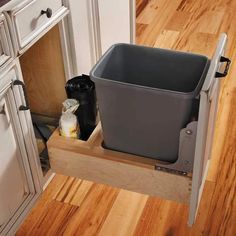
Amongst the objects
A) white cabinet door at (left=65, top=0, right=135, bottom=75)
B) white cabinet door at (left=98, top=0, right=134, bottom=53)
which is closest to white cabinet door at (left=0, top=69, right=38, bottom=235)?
white cabinet door at (left=65, top=0, right=135, bottom=75)

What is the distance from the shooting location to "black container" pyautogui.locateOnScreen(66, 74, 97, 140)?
1.46 metres

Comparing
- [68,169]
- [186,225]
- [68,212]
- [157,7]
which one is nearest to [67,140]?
[68,169]

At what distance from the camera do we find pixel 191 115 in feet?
4.15

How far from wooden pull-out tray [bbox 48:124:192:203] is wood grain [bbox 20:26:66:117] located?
0.19 meters

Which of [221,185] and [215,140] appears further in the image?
[215,140]

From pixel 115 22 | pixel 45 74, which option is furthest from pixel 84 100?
pixel 115 22

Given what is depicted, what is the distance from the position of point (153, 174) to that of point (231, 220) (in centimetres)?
32

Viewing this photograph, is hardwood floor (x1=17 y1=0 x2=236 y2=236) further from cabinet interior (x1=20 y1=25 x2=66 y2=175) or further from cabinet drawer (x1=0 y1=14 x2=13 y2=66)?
cabinet drawer (x1=0 y1=14 x2=13 y2=66)

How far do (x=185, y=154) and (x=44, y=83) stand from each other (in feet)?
1.94

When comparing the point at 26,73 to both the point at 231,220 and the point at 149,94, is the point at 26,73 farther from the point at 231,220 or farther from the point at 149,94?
the point at 231,220

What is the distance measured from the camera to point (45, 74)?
155 cm

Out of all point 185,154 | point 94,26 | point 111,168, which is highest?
point 94,26

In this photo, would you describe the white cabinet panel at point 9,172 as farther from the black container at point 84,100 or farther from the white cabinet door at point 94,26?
the white cabinet door at point 94,26

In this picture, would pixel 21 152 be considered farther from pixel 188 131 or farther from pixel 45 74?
pixel 188 131
